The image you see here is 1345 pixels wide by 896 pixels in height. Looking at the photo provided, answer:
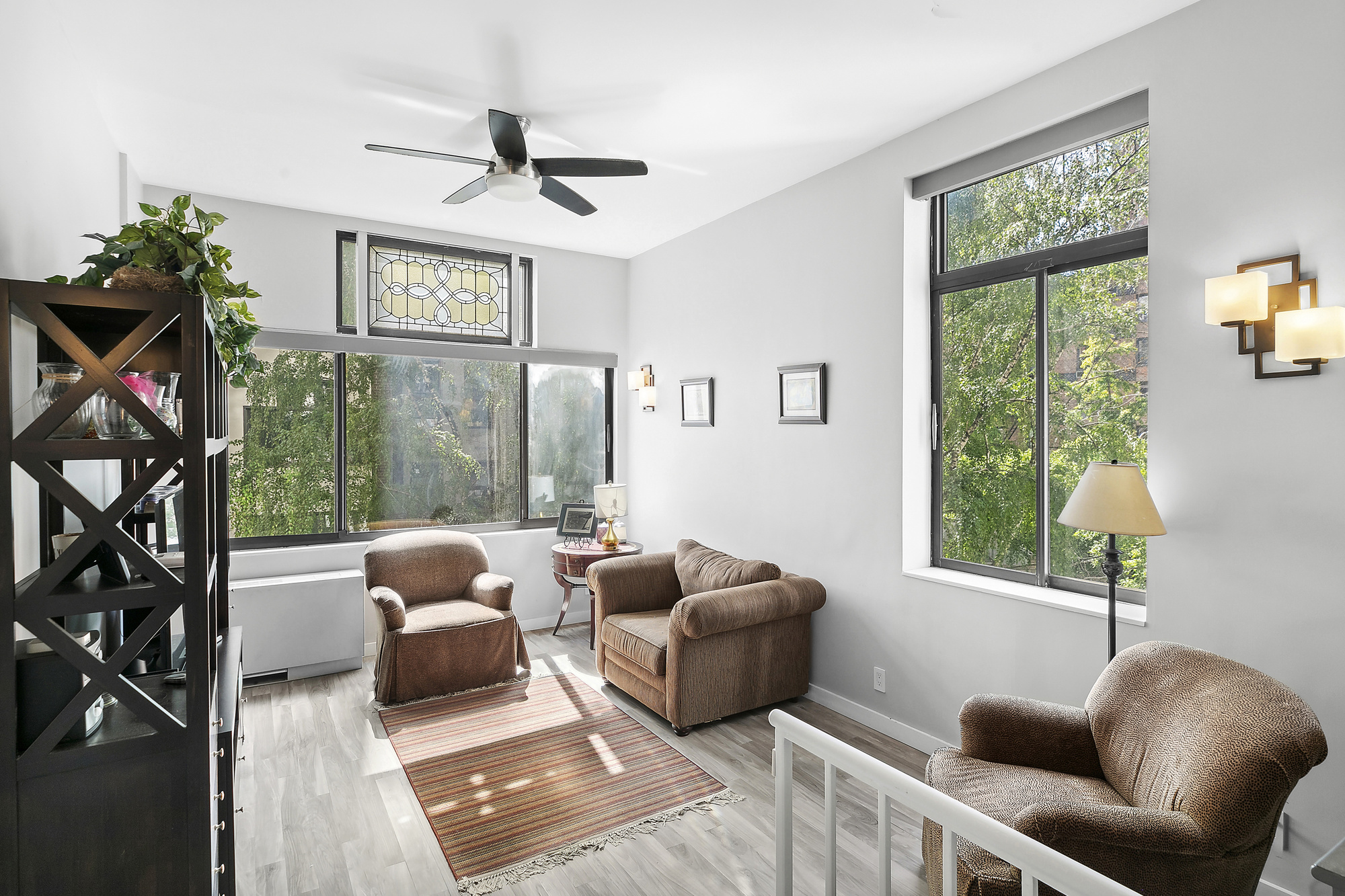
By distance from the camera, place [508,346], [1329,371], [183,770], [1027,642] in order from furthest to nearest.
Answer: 1. [508,346]
2. [1027,642]
3. [1329,371]
4. [183,770]

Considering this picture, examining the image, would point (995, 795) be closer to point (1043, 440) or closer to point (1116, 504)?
point (1116, 504)

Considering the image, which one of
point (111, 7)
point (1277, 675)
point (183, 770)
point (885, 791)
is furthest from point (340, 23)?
point (1277, 675)

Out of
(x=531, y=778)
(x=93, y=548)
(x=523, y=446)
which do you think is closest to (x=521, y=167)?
(x=93, y=548)

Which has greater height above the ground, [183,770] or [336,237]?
[336,237]

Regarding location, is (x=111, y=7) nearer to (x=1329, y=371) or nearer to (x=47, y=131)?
(x=47, y=131)

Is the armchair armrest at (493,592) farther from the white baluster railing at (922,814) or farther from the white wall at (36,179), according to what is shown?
the white baluster railing at (922,814)

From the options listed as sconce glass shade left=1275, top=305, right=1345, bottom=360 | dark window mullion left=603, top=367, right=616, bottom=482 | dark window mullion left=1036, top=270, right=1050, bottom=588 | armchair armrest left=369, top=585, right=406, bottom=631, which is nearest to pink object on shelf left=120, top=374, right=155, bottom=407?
armchair armrest left=369, top=585, right=406, bottom=631

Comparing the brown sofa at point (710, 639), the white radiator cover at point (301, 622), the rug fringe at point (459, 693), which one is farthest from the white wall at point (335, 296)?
the brown sofa at point (710, 639)

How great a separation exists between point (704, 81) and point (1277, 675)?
108 inches

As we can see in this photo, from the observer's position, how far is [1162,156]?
2344mm

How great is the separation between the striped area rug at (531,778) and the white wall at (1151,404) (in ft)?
3.65

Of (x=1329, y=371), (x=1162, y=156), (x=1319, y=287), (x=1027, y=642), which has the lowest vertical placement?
(x=1027, y=642)

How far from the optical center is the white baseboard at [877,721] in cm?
311

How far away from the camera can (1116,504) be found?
86.4 inches
